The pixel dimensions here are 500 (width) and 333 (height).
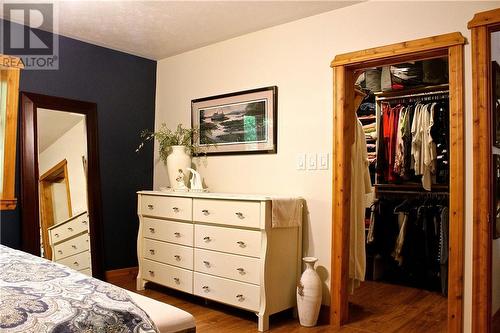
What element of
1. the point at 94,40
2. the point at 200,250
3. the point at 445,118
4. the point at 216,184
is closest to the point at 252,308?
the point at 200,250

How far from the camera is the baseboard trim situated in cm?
391

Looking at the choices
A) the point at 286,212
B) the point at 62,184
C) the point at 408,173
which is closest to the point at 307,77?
the point at 286,212

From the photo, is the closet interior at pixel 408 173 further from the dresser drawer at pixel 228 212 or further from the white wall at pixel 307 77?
the dresser drawer at pixel 228 212

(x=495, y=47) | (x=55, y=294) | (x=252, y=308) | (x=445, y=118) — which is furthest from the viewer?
(x=445, y=118)

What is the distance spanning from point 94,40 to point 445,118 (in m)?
3.48

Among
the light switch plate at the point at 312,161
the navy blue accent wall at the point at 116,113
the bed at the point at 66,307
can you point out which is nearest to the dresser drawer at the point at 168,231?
the navy blue accent wall at the point at 116,113

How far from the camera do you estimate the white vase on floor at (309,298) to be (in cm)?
280

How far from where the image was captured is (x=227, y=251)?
9.74 feet

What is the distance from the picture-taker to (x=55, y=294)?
115 cm

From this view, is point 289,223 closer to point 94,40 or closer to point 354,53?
point 354,53

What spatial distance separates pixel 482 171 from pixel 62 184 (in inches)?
133

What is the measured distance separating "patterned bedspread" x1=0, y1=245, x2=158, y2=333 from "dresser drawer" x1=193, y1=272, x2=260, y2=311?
1.64 m

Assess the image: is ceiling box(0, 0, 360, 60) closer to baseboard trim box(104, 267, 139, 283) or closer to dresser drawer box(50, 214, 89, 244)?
dresser drawer box(50, 214, 89, 244)

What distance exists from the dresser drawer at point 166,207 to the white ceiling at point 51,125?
37.9 inches
